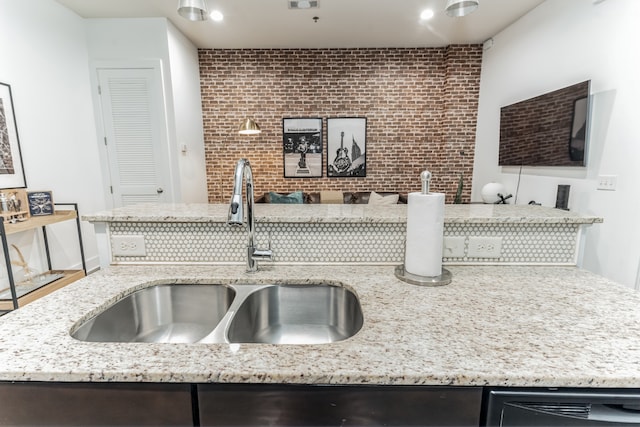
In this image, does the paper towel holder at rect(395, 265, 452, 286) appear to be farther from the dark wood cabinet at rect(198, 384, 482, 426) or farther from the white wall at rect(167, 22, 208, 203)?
the white wall at rect(167, 22, 208, 203)

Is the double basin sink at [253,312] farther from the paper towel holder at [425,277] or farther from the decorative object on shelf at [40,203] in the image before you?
the decorative object on shelf at [40,203]

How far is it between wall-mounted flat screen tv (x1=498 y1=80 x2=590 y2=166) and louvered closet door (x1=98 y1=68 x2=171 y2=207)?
407 cm

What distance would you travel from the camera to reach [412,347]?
67 centimetres

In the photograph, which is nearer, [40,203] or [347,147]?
[40,203]

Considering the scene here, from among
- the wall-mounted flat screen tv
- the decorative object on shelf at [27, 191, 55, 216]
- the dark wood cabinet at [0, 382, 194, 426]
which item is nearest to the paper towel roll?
the dark wood cabinet at [0, 382, 194, 426]

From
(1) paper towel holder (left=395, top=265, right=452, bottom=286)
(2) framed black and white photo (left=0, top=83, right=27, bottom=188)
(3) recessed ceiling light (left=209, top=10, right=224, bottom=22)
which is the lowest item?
(1) paper towel holder (left=395, top=265, right=452, bottom=286)

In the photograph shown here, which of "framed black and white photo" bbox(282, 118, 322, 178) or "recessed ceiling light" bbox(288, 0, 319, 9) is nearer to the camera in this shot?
"recessed ceiling light" bbox(288, 0, 319, 9)

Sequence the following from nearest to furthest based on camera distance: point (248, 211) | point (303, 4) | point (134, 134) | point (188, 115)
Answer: point (248, 211) → point (303, 4) → point (134, 134) → point (188, 115)

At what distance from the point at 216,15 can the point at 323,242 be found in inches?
133

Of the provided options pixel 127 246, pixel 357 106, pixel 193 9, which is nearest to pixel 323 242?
pixel 127 246

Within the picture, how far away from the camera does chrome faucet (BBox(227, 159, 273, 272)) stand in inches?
38.0

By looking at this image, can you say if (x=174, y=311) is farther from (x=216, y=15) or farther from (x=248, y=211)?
(x=216, y=15)

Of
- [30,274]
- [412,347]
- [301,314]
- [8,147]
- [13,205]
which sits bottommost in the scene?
[30,274]

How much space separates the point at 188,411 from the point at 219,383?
0.33ft
